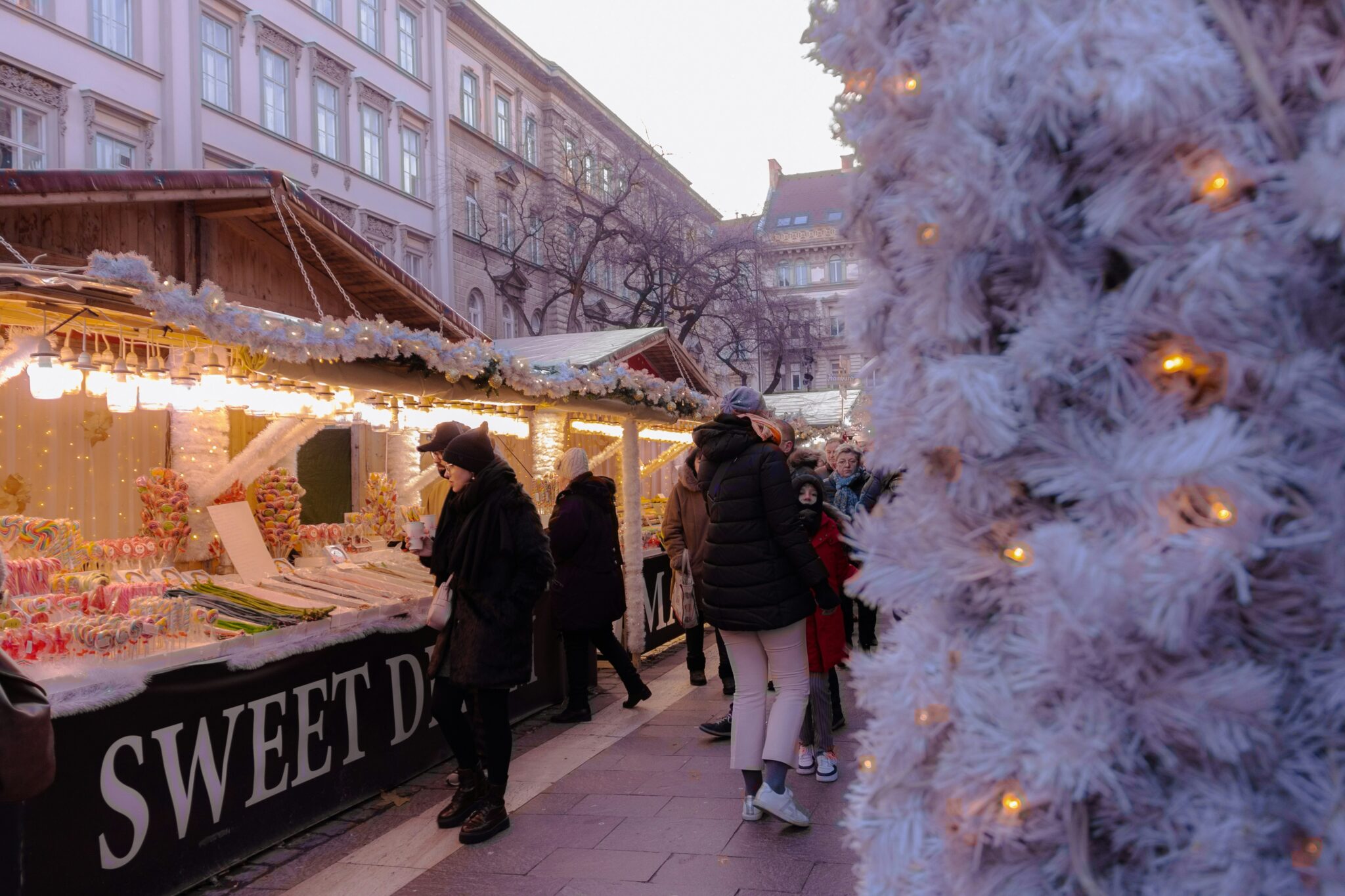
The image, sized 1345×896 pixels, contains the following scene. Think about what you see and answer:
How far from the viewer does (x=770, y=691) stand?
23.1 feet

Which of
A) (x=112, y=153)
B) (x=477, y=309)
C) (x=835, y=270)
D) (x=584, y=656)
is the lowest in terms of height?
(x=584, y=656)

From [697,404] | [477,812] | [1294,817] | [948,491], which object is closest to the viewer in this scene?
[1294,817]

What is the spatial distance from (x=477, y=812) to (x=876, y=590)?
3596 millimetres

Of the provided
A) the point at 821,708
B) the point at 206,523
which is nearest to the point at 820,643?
the point at 821,708

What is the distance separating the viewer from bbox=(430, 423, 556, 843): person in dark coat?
4.46 m

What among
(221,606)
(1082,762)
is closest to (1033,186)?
(1082,762)

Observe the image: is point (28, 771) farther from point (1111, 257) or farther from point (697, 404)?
point (697, 404)

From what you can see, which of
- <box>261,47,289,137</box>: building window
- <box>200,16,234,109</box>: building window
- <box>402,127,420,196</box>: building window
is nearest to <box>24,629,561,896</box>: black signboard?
<box>200,16,234,109</box>: building window

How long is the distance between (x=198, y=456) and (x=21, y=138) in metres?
12.0

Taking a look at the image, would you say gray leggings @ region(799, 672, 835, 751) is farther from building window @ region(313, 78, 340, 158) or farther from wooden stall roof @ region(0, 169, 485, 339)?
building window @ region(313, 78, 340, 158)

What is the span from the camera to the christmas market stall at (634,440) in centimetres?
895

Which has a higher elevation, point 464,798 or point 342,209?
point 342,209

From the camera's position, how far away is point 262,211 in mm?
8820

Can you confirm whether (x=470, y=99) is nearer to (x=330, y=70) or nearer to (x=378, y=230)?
(x=330, y=70)
